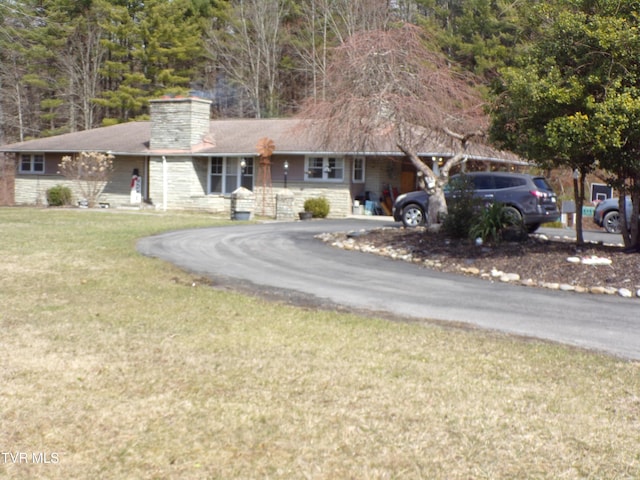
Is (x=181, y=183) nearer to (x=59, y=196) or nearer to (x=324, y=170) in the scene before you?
(x=59, y=196)

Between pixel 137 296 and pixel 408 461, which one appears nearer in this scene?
pixel 408 461

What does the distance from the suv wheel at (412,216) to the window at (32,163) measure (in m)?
21.8

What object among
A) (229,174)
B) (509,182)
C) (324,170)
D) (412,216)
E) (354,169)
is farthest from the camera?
(229,174)

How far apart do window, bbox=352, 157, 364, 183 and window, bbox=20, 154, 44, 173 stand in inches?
649

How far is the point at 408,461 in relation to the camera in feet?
13.9

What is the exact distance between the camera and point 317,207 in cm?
2623

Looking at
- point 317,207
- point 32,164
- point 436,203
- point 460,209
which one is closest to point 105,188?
point 32,164

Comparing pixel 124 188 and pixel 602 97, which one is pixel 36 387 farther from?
pixel 124 188

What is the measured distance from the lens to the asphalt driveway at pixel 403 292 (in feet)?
26.6

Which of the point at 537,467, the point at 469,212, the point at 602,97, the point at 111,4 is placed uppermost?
the point at 111,4

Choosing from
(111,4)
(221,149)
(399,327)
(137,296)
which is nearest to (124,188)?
(221,149)

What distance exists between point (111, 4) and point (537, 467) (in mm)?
47676

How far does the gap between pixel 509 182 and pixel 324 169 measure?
10.7 m

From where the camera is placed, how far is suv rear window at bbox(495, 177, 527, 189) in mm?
18375
